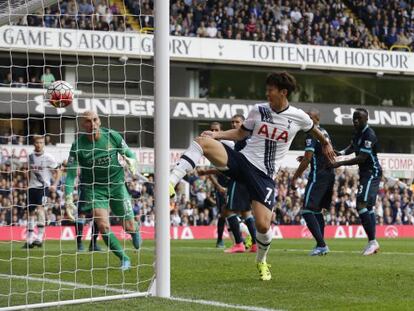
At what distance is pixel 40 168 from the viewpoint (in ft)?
52.0

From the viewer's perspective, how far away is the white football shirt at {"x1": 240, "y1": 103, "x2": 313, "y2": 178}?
8.74 meters

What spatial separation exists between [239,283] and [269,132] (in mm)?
1499

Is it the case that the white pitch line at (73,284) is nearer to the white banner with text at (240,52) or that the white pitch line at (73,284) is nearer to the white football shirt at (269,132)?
the white football shirt at (269,132)

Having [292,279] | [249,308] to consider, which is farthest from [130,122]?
[249,308]

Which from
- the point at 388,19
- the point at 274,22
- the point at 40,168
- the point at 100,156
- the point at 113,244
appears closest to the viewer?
the point at 113,244

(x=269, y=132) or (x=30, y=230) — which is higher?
(x=269, y=132)

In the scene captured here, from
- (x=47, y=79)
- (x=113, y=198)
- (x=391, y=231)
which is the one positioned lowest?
(x=391, y=231)

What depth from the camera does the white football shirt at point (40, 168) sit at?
15797 millimetres

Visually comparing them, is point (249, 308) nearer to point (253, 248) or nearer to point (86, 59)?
→ point (253, 248)

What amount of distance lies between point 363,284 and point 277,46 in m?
28.0

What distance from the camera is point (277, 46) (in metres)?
35.7

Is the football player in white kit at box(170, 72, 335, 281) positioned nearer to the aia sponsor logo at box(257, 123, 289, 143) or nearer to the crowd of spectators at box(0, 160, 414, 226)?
the aia sponsor logo at box(257, 123, 289, 143)

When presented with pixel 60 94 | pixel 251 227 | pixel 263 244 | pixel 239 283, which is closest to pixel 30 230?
pixel 251 227

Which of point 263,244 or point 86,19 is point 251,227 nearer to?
point 263,244
